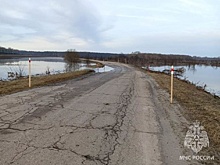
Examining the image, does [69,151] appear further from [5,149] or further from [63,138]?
[5,149]

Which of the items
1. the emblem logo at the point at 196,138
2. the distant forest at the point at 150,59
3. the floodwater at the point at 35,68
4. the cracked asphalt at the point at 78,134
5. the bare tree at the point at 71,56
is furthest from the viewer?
the distant forest at the point at 150,59

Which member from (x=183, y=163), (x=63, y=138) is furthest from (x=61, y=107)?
(x=183, y=163)

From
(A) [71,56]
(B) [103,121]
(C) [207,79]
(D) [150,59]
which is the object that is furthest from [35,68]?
(D) [150,59]

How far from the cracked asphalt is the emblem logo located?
598 millimetres

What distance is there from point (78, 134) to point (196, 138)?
2628 mm

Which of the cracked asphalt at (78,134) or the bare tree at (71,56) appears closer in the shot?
the cracked asphalt at (78,134)

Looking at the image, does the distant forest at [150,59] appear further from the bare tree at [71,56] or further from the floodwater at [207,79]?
the floodwater at [207,79]

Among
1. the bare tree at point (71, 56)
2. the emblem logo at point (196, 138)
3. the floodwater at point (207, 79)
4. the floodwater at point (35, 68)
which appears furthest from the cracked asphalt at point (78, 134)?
the bare tree at point (71, 56)

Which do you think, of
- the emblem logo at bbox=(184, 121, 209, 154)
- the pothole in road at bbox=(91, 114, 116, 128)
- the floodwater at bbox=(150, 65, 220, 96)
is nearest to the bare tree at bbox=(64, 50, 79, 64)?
the floodwater at bbox=(150, 65, 220, 96)

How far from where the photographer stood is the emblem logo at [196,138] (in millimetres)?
5027

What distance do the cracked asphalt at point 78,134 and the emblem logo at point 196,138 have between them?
0.60 m

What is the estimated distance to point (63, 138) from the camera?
5.21 meters

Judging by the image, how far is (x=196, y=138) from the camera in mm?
5637

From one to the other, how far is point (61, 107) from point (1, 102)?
238cm
